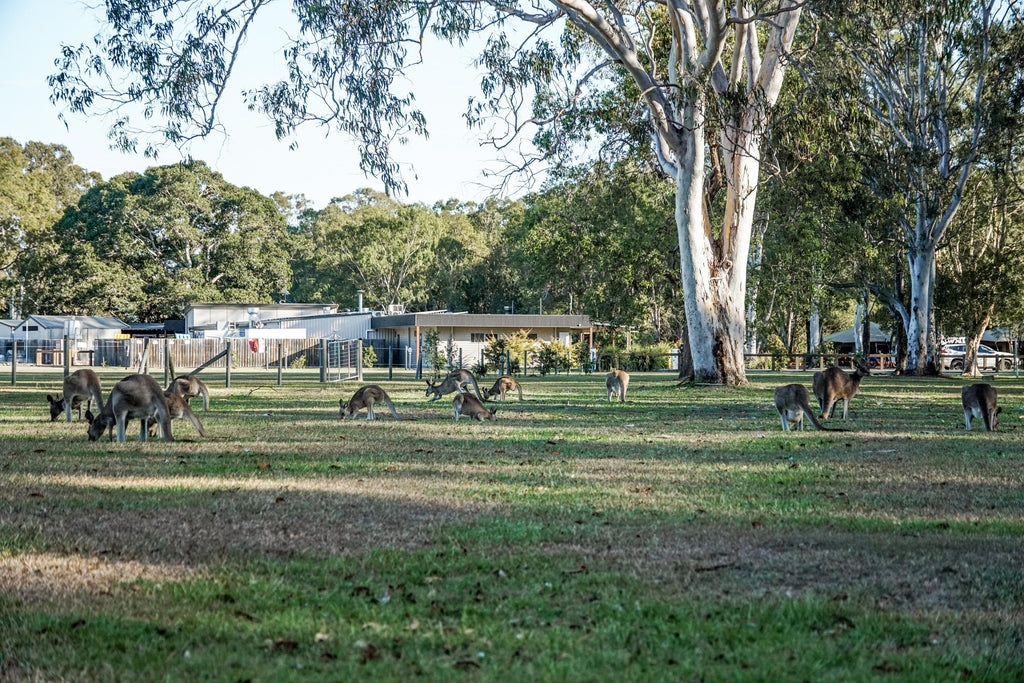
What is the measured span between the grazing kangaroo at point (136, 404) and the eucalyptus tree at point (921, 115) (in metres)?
26.3

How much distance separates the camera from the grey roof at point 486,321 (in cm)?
5944

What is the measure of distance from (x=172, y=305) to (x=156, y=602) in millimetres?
78063

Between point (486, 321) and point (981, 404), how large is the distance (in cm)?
4762

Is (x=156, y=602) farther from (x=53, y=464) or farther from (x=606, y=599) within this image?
(x=53, y=464)

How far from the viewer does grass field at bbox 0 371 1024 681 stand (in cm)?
429

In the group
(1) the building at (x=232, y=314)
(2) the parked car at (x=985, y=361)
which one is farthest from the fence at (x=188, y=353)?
(2) the parked car at (x=985, y=361)

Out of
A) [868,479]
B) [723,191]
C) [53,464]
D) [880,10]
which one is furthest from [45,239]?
[868,479]

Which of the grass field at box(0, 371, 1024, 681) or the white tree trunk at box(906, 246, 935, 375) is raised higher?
the white tree trunk at box(906, 246, 935, 375)

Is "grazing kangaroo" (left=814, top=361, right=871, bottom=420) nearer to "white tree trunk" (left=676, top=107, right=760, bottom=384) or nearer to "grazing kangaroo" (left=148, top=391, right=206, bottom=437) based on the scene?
"grazing kangaroo" (left=148, top=391, right=206, bottom=437)

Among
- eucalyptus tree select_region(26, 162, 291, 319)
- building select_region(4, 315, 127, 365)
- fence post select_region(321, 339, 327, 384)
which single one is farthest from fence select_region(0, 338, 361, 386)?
fence post select_region(321, 339, 327, 384)

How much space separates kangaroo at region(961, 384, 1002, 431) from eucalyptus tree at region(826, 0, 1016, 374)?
64.6ft

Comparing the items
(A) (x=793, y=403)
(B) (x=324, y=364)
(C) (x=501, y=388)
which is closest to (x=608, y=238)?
(B) (x=324, y=364)

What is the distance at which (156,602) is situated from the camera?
197 inches

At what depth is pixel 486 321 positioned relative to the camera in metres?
61.5
